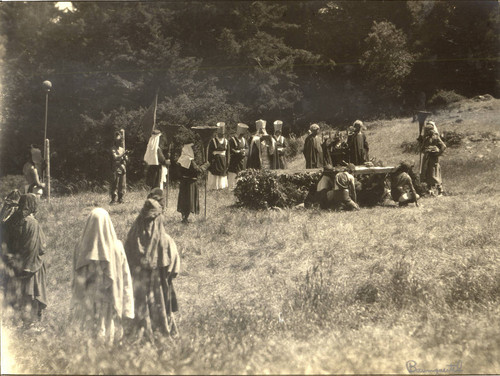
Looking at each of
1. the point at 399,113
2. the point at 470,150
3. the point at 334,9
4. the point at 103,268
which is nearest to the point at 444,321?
the point at 103,268

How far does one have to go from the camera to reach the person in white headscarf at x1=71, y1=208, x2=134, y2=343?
664 centimetres

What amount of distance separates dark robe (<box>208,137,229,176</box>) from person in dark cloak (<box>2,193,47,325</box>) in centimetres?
826

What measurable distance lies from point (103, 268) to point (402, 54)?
15.7 meters

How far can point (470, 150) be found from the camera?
755 inches

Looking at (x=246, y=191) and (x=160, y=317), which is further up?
(x=246, y=191)

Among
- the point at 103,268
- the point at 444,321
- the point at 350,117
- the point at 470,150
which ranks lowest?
the point at 444,321

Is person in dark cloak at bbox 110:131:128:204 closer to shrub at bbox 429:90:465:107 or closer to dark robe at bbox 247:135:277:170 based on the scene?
dark robe at bbox 247:135:277:170

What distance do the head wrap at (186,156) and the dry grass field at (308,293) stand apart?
1105 millimetres

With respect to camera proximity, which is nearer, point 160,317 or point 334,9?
point 160,317

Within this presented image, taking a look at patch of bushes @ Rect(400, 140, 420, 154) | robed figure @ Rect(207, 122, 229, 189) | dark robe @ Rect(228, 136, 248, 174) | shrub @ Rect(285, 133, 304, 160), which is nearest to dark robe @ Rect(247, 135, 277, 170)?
dark robe @ Rect(228, 136, 248, 174)

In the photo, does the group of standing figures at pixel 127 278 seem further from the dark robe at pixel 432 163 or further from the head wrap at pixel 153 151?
the dark robe at pixel 432 163

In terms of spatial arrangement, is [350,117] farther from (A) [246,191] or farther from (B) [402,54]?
(A) [246,191]
